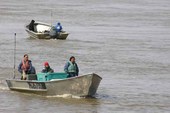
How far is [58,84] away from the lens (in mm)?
21469

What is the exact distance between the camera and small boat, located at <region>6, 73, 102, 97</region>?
21.1 m

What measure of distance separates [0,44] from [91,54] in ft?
16.6

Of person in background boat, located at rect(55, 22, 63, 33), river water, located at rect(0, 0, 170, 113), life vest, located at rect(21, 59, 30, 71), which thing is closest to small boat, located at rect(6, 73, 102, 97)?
river water, located at rect(0, 0, 170, 113)

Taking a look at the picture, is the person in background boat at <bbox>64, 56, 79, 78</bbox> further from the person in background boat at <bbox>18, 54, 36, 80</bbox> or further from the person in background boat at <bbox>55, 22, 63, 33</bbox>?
the person in background boat at <bbox>55, 22, 63, 33</bbox>

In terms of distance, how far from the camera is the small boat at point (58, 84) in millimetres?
21109

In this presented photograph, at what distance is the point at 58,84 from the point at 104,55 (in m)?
10.9

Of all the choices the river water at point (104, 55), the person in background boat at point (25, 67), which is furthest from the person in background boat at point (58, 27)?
the person in background boat at point (25, 67)

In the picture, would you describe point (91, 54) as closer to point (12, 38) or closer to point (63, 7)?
point (12, 38)

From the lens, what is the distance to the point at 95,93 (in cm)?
2209

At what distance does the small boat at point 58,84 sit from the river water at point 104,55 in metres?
0.21

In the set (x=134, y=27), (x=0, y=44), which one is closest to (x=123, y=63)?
(x=0, y=44)

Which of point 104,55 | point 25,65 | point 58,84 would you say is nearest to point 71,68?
point 58,84

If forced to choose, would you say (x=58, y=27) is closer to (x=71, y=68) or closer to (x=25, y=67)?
(x=25, y=67)

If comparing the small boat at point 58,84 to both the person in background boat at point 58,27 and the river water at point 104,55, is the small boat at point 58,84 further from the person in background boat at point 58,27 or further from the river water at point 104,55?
the person in background boat at point 58,27
